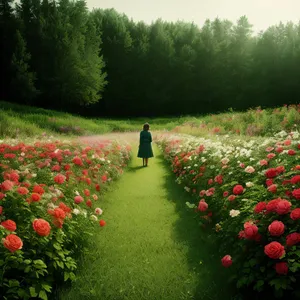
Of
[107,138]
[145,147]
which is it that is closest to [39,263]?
[145,147]

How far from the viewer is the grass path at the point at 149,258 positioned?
3.67 m

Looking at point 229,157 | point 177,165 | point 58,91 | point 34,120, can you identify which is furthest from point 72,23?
point 229,157

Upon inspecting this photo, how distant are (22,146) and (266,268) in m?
6.06

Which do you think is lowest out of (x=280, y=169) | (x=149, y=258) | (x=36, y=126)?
(x=149, y=258)

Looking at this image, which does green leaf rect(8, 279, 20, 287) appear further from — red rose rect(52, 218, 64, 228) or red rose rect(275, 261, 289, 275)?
red rose rect(275, 261, 289, 275)

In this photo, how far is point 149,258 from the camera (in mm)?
4438

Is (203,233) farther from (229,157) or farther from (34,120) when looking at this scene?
(34,120)

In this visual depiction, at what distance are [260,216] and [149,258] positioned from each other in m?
1.75

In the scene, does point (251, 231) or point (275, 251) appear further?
point (251, 231)

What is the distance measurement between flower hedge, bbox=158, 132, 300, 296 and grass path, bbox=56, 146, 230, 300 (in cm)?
37

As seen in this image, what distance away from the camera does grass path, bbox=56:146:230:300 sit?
3.67 meters

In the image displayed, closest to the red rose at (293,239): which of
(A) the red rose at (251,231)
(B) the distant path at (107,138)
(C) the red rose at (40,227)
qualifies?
(A) the red rose at (251,231)

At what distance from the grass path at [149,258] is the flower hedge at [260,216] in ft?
1.22

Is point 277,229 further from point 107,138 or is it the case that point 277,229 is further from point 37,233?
point 107,138
